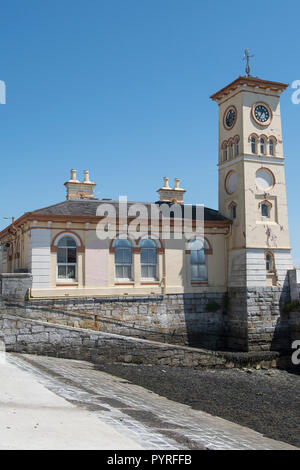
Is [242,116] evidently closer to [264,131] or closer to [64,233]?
[264,131]

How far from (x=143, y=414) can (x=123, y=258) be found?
12.6 meters

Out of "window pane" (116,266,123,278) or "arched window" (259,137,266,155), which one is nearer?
"window pane" (116,266,123,278)

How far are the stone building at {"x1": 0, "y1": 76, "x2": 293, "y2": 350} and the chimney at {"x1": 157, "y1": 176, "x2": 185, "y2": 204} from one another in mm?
4796

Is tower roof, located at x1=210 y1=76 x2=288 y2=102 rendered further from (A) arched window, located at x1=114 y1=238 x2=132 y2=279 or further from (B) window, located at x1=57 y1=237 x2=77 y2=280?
(B) window, located at x1=57 y1=237 x2=77 y2=280

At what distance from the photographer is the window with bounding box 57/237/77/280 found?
2186 cm

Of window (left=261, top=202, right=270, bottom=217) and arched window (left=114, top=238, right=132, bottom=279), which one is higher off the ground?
window (left=261, top=202, right=270, bottom=217)

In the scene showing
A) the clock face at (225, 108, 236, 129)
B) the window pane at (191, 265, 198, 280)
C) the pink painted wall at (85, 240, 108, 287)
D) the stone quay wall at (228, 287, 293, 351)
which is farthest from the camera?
the clock face at (225, 108, 236, 129)

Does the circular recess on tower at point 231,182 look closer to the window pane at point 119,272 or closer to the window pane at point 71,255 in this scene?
the window pane at point 119,272

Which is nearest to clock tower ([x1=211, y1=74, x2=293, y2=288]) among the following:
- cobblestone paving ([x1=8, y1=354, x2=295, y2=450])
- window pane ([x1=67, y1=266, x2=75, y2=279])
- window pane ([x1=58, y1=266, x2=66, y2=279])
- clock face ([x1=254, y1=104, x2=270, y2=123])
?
clock face ([x1=254, y1=104, x2=270, y2=123])

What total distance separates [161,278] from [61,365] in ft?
27.5

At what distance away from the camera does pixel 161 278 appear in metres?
23.9

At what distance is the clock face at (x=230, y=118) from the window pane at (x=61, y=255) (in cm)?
1162

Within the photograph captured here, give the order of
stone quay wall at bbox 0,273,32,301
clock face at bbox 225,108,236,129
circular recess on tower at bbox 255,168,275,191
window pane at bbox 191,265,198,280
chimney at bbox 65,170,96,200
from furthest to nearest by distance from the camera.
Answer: chimney at bbox 65,170,96,200
clock face at bbox 225,108,236,129
circular recess on tower at bbox 255,168,275,191
window pane at bbox 191,265,198,280
stone quay wall at bbox 0,273,32,301
